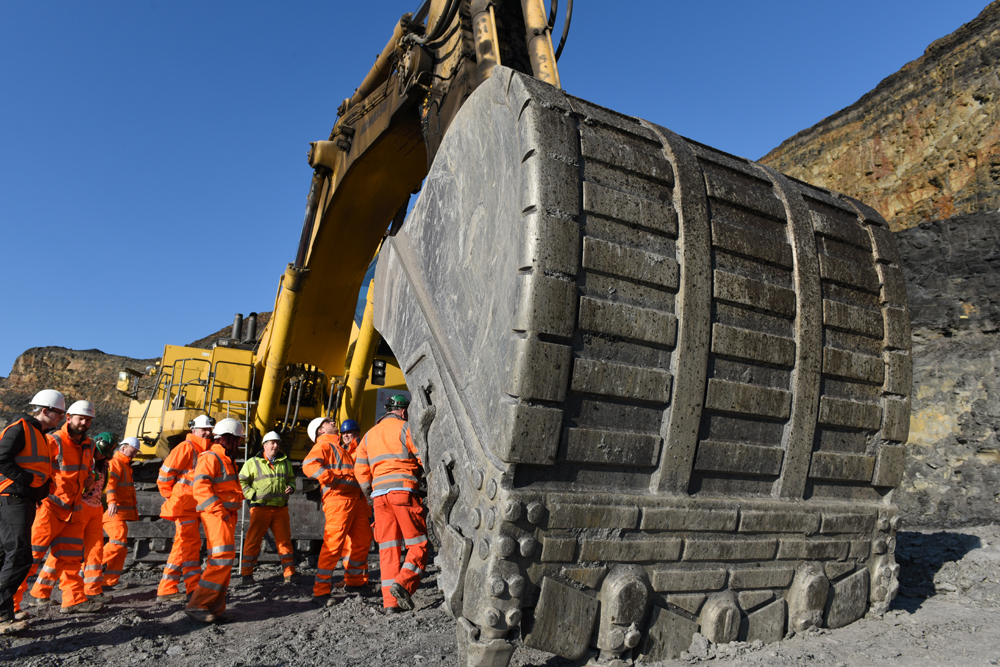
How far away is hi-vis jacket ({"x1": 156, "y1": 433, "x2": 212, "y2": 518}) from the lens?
5422 millimetres

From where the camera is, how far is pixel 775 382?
3.01 m

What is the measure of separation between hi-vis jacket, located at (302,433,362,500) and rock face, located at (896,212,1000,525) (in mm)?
5537

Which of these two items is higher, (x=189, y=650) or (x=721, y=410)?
(x=721, y=410)

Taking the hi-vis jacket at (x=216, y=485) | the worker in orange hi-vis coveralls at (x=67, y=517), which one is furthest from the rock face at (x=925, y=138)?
the worker in orange hi-vis coveralls at (x=67, y=517)

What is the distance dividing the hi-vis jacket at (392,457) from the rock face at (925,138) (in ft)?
32.4

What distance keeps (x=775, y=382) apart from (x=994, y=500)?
16.1ft

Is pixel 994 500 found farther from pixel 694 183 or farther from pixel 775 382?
pixel 694 183

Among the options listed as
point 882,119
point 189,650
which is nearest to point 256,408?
point 189,650

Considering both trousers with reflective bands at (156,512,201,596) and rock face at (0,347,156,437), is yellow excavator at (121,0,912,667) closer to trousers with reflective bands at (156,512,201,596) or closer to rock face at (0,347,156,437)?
trousers with reflective bands at (156,512,201,596)

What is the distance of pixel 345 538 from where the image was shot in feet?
19.1

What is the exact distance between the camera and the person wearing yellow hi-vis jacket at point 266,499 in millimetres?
6277

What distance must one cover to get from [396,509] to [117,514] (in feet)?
10.8

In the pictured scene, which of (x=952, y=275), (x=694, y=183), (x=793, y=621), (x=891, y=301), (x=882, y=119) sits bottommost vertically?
(x=793, y=621)

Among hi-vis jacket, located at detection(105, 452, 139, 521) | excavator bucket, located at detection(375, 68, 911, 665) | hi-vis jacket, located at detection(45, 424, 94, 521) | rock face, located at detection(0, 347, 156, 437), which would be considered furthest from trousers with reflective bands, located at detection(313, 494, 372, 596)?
rock face, located at detection(0, 347, 156, 437)
